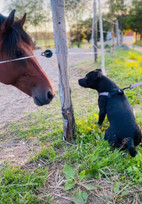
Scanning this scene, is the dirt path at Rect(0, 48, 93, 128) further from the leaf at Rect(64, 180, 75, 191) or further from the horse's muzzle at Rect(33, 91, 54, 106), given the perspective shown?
the leaf at Rect(64, 180, 75, 191)

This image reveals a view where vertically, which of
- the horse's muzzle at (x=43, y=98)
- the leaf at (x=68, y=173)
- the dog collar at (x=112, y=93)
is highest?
the horse's muzzle at (x=43, y=98)

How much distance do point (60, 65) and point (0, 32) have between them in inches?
30.8

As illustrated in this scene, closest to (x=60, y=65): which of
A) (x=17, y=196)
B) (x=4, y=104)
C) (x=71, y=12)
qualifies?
(x=17, y=196)

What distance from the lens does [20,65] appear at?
2.06m

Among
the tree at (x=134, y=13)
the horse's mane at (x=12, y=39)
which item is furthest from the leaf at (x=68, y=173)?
the tree at (x=134, y=13)

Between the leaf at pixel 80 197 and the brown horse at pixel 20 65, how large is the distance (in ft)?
3.47

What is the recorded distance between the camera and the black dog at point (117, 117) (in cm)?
210

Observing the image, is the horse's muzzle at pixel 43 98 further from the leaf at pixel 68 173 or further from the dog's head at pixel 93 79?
the dog's head at pixel 93 79

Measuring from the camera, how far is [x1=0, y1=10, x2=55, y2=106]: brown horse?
197 centimetres

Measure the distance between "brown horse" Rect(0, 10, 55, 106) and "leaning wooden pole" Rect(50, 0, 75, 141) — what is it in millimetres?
242

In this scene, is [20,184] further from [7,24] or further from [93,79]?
[93,79]

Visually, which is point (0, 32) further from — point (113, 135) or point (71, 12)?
point (71, 12)

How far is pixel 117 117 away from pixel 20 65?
1.39 meters

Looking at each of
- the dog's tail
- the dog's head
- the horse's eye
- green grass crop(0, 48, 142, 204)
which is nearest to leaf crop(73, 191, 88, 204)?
green grass crop(0, 48, 142, 204)
